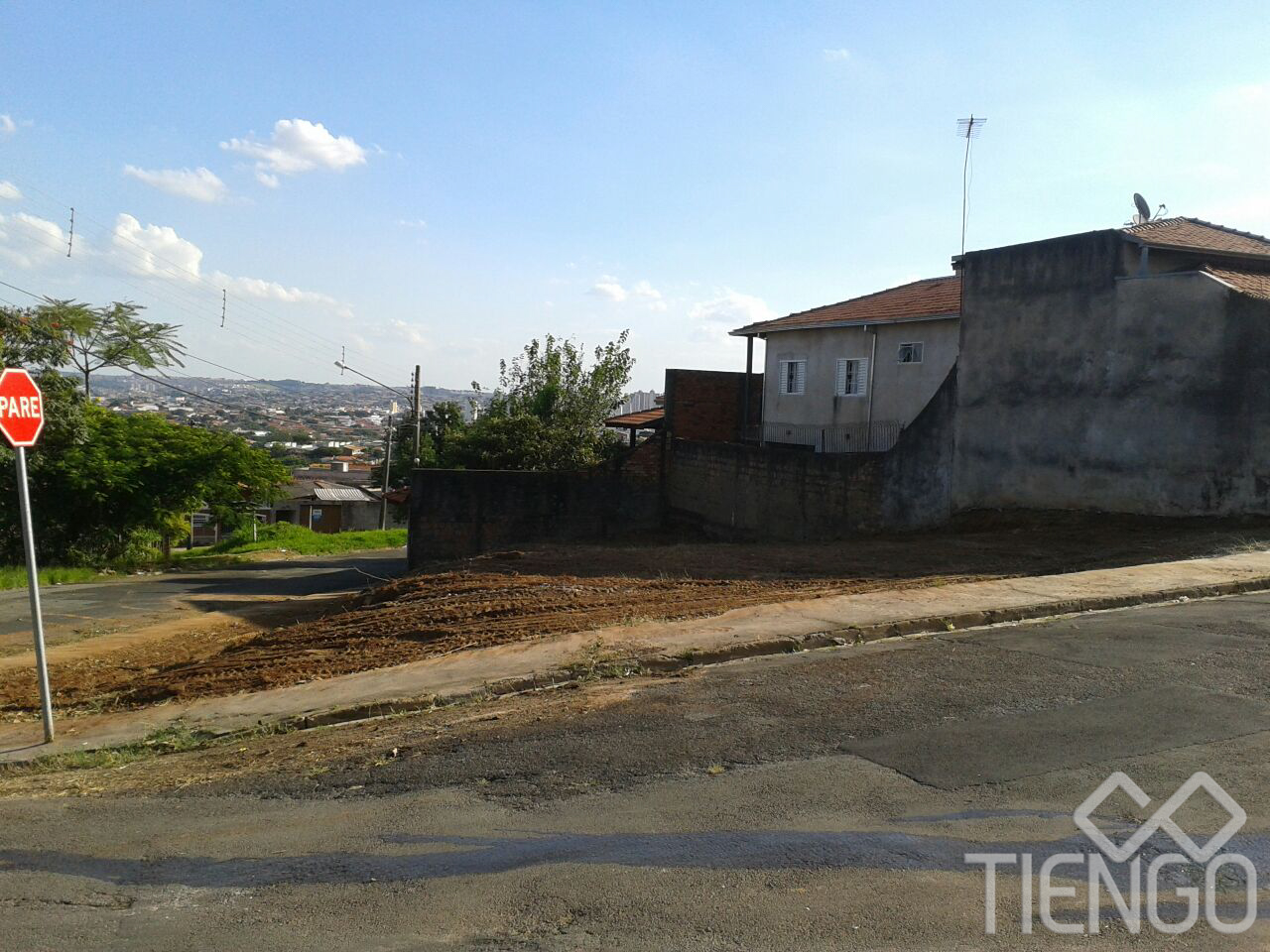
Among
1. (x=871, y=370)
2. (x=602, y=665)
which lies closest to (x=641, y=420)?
(x=871, y=370)

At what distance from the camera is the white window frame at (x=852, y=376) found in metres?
29.2

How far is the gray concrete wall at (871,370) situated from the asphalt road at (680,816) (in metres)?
18.9

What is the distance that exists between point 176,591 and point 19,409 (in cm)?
1902

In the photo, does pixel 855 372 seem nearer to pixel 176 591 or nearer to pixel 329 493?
pixel 176 591

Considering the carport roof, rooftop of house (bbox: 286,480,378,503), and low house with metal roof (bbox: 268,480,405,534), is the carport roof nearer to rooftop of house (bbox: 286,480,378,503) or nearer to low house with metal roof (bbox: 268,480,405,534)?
rooftop of house (bbox: 286,480,378,503)

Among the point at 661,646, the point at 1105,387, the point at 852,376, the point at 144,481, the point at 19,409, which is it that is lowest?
the point at 661,646

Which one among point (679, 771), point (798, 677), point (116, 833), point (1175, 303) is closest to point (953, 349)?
point (1175, 303)

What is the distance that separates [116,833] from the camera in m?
5.84

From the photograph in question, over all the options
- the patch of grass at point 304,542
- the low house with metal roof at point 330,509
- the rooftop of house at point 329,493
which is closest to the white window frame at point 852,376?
the patch of grass at point 304,542

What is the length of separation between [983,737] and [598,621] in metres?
5.18

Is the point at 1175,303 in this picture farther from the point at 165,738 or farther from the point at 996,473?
the point at 165,738

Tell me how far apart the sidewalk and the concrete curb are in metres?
0.01

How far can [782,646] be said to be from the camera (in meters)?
9.34

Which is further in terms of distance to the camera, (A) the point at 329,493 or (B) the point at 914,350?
(A) the point at 329,493
